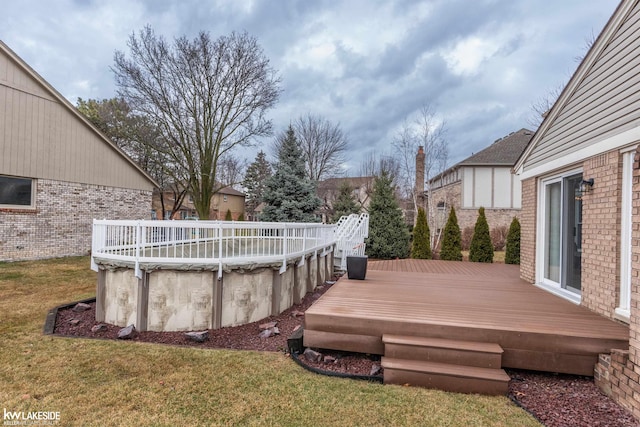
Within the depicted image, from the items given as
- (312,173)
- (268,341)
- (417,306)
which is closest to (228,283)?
(268,341)

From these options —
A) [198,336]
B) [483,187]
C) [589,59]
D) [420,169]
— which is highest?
[420,169]

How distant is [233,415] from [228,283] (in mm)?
2522

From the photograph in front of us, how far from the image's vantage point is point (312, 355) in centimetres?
376

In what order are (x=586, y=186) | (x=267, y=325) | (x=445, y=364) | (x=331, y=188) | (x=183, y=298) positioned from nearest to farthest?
1. (x=445, y=364)
2. (x=586, y=186)
3. (x=183, y=298)
4. (x=267, y=325)
5. (x=331, y=188)

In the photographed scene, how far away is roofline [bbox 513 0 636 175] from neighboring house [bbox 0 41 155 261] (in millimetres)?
14964

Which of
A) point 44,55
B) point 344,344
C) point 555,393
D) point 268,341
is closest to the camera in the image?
point 555,393

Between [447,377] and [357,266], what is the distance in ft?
11.1

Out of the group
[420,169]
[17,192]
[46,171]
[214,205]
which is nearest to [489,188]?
[420,169]

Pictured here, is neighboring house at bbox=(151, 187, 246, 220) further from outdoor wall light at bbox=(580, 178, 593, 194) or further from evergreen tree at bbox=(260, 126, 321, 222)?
outdoor wall light at bbox=(580, 178, 593, 194)

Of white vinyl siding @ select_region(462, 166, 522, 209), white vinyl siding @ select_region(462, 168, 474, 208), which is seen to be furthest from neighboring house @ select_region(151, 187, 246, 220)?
white vinyl siding @ select_region(462, 166, 522, 209)

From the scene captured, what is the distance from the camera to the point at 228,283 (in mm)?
4961

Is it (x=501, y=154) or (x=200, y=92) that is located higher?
(x=200, y=92)

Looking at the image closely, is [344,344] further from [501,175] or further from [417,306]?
[501,175]

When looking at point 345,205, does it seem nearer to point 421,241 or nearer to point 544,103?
point 421,241
